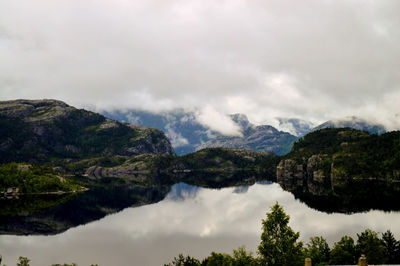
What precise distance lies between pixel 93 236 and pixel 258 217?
268 feet

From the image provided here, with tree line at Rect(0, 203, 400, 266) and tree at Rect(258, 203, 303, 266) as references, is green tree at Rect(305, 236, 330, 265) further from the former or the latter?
tree at Rect(258, 203, 303, 266)

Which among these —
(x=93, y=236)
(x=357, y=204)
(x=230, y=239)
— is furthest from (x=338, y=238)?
(x=93, y=236)

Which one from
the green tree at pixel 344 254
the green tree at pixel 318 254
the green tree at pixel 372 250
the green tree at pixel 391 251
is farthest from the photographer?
the green tree at pixel 318 254

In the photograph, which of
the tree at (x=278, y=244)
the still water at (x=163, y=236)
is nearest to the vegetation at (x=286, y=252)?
the tree at (x=278, y=244)

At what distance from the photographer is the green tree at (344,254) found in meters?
69.5

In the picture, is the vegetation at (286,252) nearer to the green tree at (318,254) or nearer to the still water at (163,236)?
the green tree at (318,254)

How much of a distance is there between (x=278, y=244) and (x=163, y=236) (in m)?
75.0

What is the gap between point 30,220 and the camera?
160 metres

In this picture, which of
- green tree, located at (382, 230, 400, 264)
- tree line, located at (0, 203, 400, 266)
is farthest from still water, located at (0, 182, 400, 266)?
tree line, located at (0, 203, 400, 266)

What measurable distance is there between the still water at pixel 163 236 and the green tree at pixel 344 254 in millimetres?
→ 31652

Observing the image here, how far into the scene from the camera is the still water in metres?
104

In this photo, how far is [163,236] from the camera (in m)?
131

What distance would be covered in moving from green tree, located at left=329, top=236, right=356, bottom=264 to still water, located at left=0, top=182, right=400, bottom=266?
31.7 meters

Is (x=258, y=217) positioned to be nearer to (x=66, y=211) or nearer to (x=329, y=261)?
(x=329, y=261)
